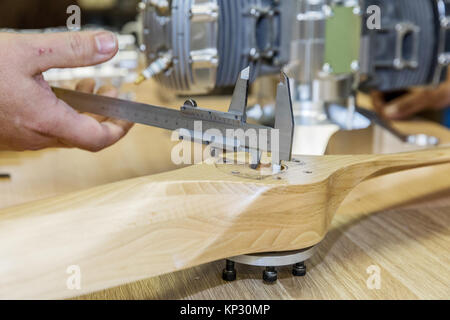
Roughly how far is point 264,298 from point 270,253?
4 centimetres

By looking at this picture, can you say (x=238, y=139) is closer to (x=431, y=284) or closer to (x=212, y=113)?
(x=212, y=113)

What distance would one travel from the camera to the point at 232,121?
585mm

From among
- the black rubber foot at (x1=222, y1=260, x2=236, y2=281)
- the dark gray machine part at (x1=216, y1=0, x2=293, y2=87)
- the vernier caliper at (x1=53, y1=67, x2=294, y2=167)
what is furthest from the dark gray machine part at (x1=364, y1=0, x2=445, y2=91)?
the black rubber foot at (x1=222, y1=260, x2=236, y2=281)

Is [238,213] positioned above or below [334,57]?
below

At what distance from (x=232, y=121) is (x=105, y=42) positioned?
8.7 inches

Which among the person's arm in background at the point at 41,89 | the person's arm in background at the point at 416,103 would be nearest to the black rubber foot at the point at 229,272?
the person's arm in background at the point at 41,89

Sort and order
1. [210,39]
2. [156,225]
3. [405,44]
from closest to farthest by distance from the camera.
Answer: [156,225] → [210,39] → [405,44]

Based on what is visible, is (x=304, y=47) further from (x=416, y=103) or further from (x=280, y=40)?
(x=416, y=103)

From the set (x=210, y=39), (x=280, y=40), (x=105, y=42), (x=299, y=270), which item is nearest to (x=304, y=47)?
(x=280, y=40)

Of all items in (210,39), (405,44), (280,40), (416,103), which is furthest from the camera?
(416,103)

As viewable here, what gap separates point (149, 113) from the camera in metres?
0.69

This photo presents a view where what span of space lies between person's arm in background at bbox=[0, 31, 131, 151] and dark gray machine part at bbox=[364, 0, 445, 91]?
1.72ft

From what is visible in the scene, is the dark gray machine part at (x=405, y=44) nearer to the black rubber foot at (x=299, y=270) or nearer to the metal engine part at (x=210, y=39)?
the metal engine part at (x=210, y=39)

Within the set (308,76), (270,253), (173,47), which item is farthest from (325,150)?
(270,253)
